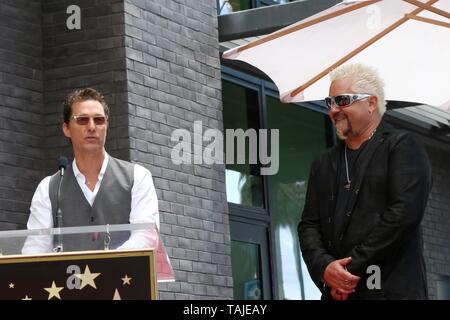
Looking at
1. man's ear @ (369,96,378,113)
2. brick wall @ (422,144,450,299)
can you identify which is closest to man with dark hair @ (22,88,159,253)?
man's ear @ (369,96,378,113)

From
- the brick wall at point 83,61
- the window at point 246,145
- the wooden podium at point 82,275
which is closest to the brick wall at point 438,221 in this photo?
the window at point 246,145

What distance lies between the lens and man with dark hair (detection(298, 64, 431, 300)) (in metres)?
5.06

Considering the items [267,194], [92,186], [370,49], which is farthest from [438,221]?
[92,186]

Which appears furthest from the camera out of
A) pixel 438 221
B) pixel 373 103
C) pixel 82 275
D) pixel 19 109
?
pixel 438 221

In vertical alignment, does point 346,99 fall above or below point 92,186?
above

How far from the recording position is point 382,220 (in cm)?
509

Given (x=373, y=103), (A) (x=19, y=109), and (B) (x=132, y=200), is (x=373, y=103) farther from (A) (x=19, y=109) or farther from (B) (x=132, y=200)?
(A) (x=19, y=109)

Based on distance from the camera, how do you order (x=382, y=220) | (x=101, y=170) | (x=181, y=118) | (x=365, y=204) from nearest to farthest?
1. (x=382, y=220)
2. (x=365, y=204)
3. (x=101, y=170)
4. (x=181, y=118)

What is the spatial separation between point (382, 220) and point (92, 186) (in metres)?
1.33

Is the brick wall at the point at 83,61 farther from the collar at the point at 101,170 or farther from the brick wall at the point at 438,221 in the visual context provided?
the brick wall at the point at 438,221

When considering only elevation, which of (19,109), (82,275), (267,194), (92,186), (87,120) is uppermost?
(19,109)

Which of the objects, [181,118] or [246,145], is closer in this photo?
[181,118]

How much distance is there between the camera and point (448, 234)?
1510 centimetres
